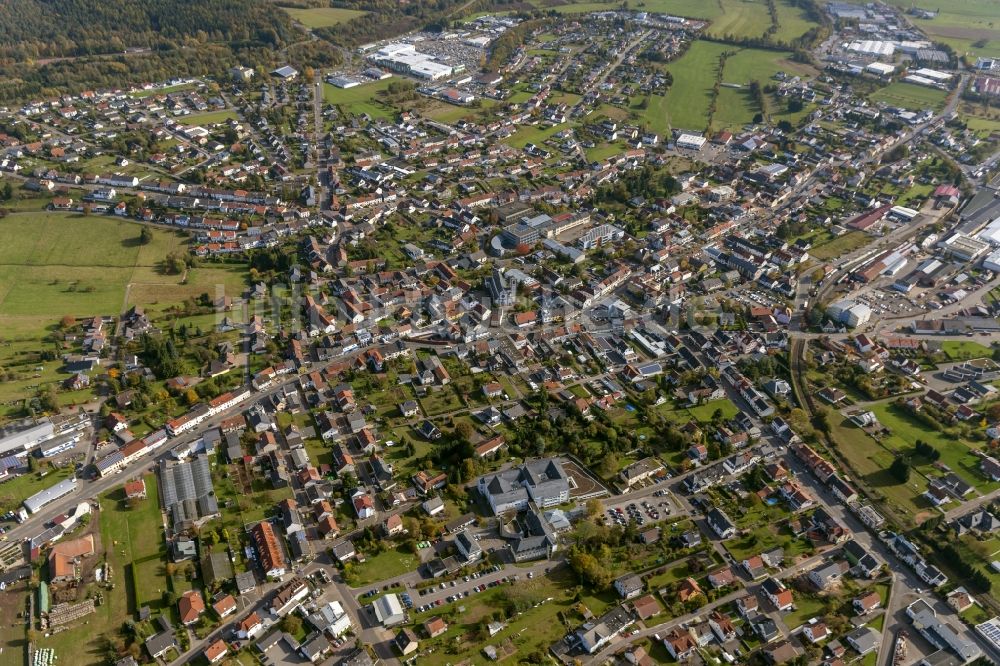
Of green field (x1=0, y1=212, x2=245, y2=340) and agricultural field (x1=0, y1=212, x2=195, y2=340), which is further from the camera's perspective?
green field (x1=0, y1=212, x2=245, y2=340)

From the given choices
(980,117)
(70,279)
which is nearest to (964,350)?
(980,117)

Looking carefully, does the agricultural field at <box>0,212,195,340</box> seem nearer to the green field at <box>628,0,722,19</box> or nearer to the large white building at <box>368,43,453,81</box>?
the large white building at <box>368,43,453,81</box>

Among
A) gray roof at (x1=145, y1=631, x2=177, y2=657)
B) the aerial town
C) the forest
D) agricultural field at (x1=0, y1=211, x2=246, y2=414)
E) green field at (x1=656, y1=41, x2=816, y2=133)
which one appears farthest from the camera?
the forest

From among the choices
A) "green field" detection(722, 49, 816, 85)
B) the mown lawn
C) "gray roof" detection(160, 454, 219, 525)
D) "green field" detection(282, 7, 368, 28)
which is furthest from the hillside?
the mown lawn

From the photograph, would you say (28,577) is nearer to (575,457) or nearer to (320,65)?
(575,457)

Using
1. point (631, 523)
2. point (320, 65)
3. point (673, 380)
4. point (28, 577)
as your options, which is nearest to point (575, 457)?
point (631, 523)
